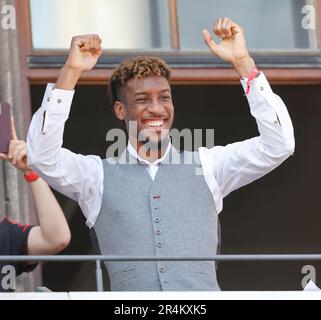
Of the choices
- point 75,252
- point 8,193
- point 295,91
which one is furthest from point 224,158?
point 75,252

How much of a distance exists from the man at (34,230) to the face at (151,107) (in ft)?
1.25

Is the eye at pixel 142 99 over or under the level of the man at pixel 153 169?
over

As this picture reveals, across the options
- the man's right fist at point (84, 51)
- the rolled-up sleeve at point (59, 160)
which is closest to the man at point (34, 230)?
the rolled-up sleeve at point (59, 160)

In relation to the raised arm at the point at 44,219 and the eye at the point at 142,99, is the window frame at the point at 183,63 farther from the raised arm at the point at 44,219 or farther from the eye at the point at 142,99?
the eye at the point at 142,99

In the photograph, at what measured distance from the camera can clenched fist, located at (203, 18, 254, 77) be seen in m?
5.57

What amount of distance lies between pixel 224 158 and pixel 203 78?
1.37 m

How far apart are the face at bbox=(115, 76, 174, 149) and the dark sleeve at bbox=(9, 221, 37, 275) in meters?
0.54

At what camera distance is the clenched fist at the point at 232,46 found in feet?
18.3

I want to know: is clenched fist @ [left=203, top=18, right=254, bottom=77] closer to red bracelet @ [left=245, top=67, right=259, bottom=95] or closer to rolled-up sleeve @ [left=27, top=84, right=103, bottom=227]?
red bracelet @ [left=245, top=67, right=259, bottom=95]

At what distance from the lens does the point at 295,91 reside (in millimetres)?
7512

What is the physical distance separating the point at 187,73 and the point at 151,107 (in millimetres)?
1296

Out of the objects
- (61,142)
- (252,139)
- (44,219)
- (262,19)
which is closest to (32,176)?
(44,219)

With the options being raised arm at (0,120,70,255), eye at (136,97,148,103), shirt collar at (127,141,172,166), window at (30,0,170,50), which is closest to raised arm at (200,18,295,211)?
shirt collar at (127,141,172,166)
